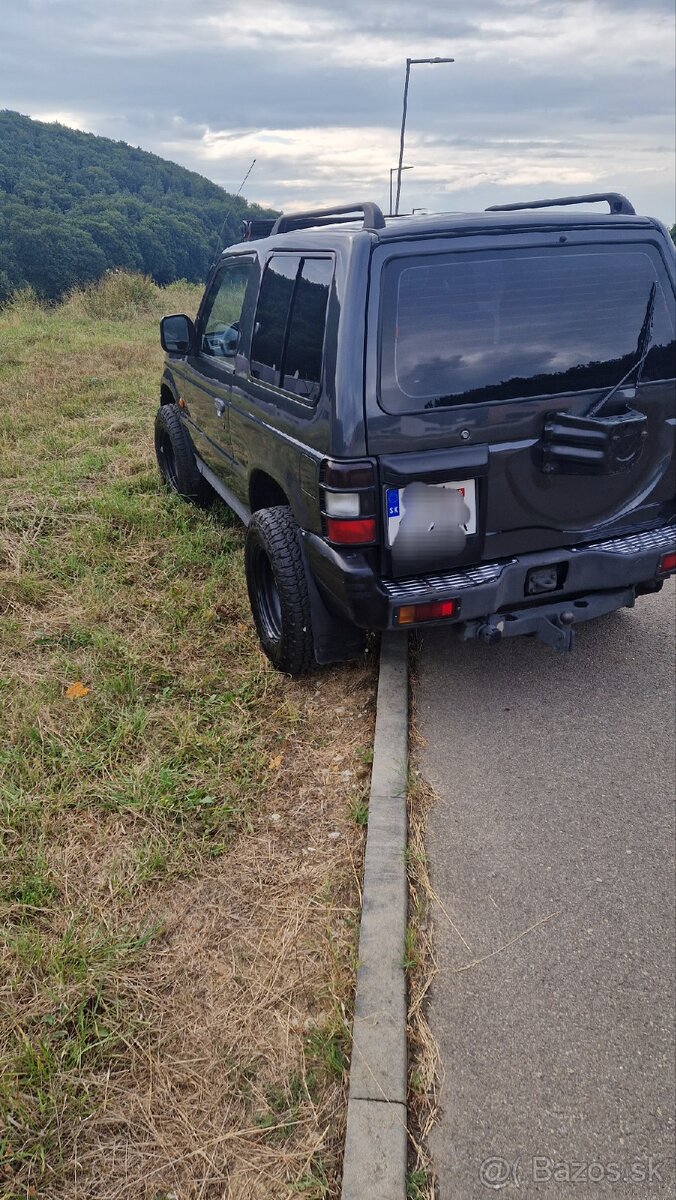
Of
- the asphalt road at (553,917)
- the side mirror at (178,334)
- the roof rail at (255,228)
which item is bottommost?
the asphalt road at (553,917)

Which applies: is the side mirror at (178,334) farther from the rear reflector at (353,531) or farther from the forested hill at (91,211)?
the forested hill at (91,211)

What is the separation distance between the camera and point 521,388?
311cm

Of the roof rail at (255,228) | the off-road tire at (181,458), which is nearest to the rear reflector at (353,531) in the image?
the roof rail at (255,228)

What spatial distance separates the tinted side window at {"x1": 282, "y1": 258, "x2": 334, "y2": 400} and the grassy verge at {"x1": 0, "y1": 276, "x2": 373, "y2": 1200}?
4.69 ft

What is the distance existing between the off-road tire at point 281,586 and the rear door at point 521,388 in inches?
26.3

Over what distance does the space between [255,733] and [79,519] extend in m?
2.96

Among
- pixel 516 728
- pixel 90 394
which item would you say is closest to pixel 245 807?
pixel 516 728

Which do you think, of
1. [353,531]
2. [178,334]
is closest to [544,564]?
[353,531]

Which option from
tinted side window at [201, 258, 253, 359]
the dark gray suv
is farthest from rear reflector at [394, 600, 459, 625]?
tinted side window at [201, 258, 253, 359]

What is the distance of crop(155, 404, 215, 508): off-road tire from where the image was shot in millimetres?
5938

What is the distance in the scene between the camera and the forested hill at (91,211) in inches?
1308

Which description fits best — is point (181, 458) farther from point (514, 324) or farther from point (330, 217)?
point (514, 324)

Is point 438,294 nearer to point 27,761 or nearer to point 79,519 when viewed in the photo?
point 27,761

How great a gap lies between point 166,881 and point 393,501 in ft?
5.10
